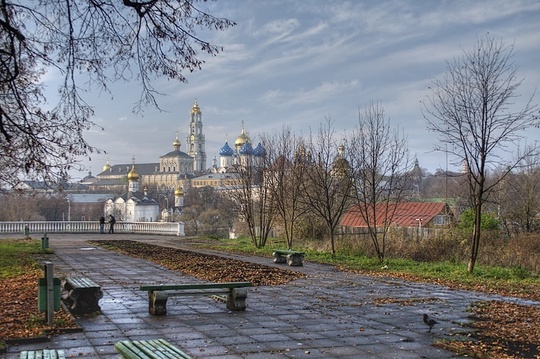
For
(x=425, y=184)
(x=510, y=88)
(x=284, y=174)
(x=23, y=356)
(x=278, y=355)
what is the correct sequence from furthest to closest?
1. (x=425, y=184)
2. (x=284, y=174)
3. (x=510, y=88)
4. (x=278, y=355)
5. (x=23, y=356)

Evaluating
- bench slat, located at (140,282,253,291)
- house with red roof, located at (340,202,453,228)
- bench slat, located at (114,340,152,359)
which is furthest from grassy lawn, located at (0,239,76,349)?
house with red roof, located at (340,202,453,228)

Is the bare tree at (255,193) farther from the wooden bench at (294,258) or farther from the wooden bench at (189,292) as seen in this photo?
the wooden bench at (189,292)

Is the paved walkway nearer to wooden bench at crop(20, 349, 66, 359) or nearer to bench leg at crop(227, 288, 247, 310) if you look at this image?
bench leg at crop(227, 288, 247, 310)

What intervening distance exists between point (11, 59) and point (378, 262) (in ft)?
43.6

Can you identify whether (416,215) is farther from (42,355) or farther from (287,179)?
(42,355)

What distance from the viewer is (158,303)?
357 inches

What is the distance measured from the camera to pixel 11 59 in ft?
30.1

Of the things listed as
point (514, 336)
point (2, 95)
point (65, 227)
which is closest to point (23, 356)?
point (514, 336)

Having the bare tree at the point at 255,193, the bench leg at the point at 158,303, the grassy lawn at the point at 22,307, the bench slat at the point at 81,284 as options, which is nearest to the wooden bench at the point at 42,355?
the grassy lawn at the point at 22,307

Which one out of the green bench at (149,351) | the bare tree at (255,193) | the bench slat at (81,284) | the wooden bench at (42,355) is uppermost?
the bare tree at (255,193)

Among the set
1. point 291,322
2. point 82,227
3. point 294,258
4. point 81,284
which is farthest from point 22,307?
point 82,227

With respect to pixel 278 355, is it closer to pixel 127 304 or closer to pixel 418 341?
pixel 418 341

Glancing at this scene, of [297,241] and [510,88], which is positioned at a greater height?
[510,88]

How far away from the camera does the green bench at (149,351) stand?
4.84 meters
